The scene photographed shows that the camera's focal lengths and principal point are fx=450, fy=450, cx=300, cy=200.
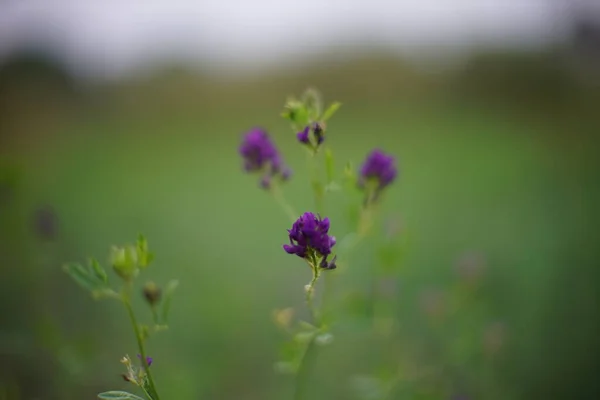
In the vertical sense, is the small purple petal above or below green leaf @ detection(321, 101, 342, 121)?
below

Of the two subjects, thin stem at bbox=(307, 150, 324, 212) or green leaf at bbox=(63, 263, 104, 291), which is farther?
thin stem at bbox=(307, 150, 324, 212)

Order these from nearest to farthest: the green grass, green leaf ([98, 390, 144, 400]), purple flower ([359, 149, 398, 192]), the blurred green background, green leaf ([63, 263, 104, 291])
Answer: green leaf ([98, 390, 144, 400]), green leaf ([63, 263, 104, 291]), purple flower ([359, 149, 398, 192]), the blurred green background, the green grass

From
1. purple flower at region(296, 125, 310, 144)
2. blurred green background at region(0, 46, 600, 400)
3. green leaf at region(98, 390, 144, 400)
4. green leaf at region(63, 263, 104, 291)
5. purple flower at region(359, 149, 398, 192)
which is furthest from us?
blurred green background at region(0, 46, 600, 400)

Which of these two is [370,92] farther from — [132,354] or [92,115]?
[132,354]

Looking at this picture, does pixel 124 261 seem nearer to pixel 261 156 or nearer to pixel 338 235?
pixel 261 156

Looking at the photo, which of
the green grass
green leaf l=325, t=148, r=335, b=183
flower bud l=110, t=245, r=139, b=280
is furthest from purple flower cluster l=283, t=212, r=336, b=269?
the green grass

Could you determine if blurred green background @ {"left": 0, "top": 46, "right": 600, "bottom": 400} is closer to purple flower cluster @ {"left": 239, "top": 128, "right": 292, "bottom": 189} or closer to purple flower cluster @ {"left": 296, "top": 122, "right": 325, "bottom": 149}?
purple flower cluster @ {"left": 239, "top": 128, "right": 292, "bottom": 189}

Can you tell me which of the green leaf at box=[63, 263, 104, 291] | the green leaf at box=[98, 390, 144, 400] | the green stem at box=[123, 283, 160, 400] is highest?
the green leaf at box=[63, 263, 104, 291]
